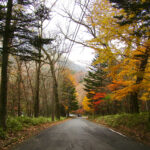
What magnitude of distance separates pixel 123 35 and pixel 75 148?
5638 mm

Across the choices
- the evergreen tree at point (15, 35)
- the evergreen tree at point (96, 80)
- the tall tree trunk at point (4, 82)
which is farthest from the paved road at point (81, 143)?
the evergreen tree at point (96, 80)

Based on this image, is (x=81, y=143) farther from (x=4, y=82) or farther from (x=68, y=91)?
(x=68, y=91)

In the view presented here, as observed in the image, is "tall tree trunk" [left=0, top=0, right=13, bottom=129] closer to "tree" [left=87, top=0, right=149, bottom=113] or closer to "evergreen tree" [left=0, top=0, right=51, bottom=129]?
"evergreen tree" [left=0, top=0, right=51, bottom=129]

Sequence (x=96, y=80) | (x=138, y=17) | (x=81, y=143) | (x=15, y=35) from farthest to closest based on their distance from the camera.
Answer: (x=96, y=80) → (x=15, y=35) → (x=138, y=17) → (x=81, y=143)

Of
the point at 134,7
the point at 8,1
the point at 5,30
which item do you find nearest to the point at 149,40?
the point at 134,7

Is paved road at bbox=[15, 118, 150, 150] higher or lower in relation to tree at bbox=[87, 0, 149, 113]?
lower

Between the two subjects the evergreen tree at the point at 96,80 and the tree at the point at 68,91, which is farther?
the tree at the point at 68,91

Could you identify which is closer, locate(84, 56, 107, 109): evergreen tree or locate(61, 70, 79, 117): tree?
locate(84, 56, 107, 109): evergreen tree

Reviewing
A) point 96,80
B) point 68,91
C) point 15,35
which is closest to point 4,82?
point 15,35

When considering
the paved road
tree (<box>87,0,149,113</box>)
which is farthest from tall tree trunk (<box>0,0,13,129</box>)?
tree (<box>87,0,149,113</box>)

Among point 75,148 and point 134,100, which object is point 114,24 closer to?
point 75,148

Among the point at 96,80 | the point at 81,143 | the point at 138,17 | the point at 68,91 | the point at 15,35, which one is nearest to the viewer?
the point at 81,143

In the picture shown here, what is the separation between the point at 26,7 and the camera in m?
8.30

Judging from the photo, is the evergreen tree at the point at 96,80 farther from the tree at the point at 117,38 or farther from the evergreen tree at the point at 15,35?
the evergreen tree at the point at 15,35
